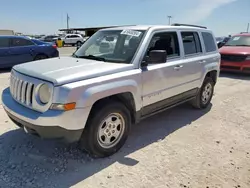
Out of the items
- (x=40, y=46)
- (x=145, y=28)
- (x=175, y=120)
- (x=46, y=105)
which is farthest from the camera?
(x=40, y=46)

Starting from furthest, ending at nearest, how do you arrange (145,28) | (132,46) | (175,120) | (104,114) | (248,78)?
(248,78) < (175,120) < (145,28) < (132,46) < (104,114)

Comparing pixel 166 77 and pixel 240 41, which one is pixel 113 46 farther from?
pixel 240 41

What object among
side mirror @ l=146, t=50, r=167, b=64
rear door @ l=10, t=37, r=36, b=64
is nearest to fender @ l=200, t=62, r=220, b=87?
side mirror @ l=146, t=50, r=167, b=64

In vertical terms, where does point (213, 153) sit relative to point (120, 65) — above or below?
below

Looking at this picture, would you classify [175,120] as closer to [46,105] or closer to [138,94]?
[138,94]

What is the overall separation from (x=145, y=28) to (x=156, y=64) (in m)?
0.64

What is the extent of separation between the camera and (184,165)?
331 cm

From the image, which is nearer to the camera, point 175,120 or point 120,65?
point 120,65

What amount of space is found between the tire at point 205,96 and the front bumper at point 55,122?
3.21m

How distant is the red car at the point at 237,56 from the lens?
380 inches

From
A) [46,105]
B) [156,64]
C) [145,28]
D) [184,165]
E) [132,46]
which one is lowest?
[184,165]

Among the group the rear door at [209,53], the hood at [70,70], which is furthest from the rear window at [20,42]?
the rear door at [209,53]

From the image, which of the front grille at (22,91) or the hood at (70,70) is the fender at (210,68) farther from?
the front grille at (22,91)

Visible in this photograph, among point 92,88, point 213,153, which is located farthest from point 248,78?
point 92,88
